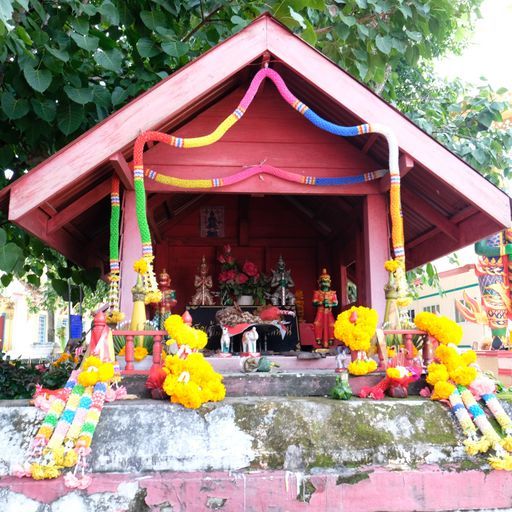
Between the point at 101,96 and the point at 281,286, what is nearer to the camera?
the point at 101,96

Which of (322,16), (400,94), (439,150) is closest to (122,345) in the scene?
(439,150)

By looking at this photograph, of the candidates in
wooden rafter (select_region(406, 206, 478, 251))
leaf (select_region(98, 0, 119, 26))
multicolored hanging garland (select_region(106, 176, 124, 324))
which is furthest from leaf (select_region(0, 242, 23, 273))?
wooden rafter (select_region(406, 206, 478, 251))

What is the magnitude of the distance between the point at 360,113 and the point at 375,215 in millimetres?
1178

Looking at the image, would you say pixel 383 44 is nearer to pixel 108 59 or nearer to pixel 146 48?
pixel 146 48

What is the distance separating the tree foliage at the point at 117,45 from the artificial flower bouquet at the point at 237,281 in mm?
2427

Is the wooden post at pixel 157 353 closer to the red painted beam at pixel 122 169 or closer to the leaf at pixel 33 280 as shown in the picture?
the red painted beam at pixel 122 169

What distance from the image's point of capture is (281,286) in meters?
7.17

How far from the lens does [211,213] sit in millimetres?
7820

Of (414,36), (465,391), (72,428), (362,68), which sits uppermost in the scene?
(414,36)

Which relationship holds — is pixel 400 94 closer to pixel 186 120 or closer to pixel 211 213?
pixel 211 213

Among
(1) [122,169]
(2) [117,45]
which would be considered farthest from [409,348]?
(2) [117,45]

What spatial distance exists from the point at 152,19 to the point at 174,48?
1.47 ft

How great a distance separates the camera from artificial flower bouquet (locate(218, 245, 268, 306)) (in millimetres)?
7258

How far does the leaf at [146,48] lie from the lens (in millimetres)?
5441
